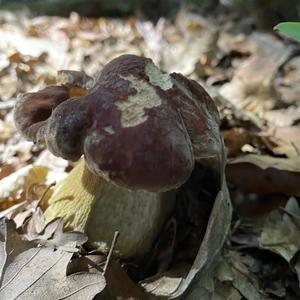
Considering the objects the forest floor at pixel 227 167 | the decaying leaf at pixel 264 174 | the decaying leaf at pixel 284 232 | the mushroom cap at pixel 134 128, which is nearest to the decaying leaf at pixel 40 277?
the forest floor at pixel 227 167

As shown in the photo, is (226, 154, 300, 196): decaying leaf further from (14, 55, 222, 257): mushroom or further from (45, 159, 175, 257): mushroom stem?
(45, 159, 175, 257): mushroom stem

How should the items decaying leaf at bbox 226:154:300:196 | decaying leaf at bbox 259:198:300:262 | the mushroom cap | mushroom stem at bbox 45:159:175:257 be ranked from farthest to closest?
decaying leaf at bbox 226:154:300:196 → decaying leaf at bbox 259:198:300:262 → mushroom stem at bbox 45:159:175:257 → the mushroom cap

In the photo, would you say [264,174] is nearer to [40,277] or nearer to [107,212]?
[107,212]

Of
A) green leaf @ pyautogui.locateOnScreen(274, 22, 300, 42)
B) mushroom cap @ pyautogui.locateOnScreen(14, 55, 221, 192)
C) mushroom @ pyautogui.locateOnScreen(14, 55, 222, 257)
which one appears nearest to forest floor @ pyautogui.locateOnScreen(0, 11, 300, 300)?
mushroom @ pyautogui.locateOnScreen(14, 55, 222, 257)

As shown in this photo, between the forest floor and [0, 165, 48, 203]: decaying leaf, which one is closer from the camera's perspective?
the forest floor

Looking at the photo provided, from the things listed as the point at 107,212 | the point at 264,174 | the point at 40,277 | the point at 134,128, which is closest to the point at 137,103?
the point at 134,128

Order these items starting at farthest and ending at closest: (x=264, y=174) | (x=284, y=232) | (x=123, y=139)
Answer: (x=264, y=174)
(x=284, y=232)
(x=123, y=139)

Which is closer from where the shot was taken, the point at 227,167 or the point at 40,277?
the point at 40,277

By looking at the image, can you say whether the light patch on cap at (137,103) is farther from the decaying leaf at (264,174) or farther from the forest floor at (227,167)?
the decaying leaf at (264,174)
